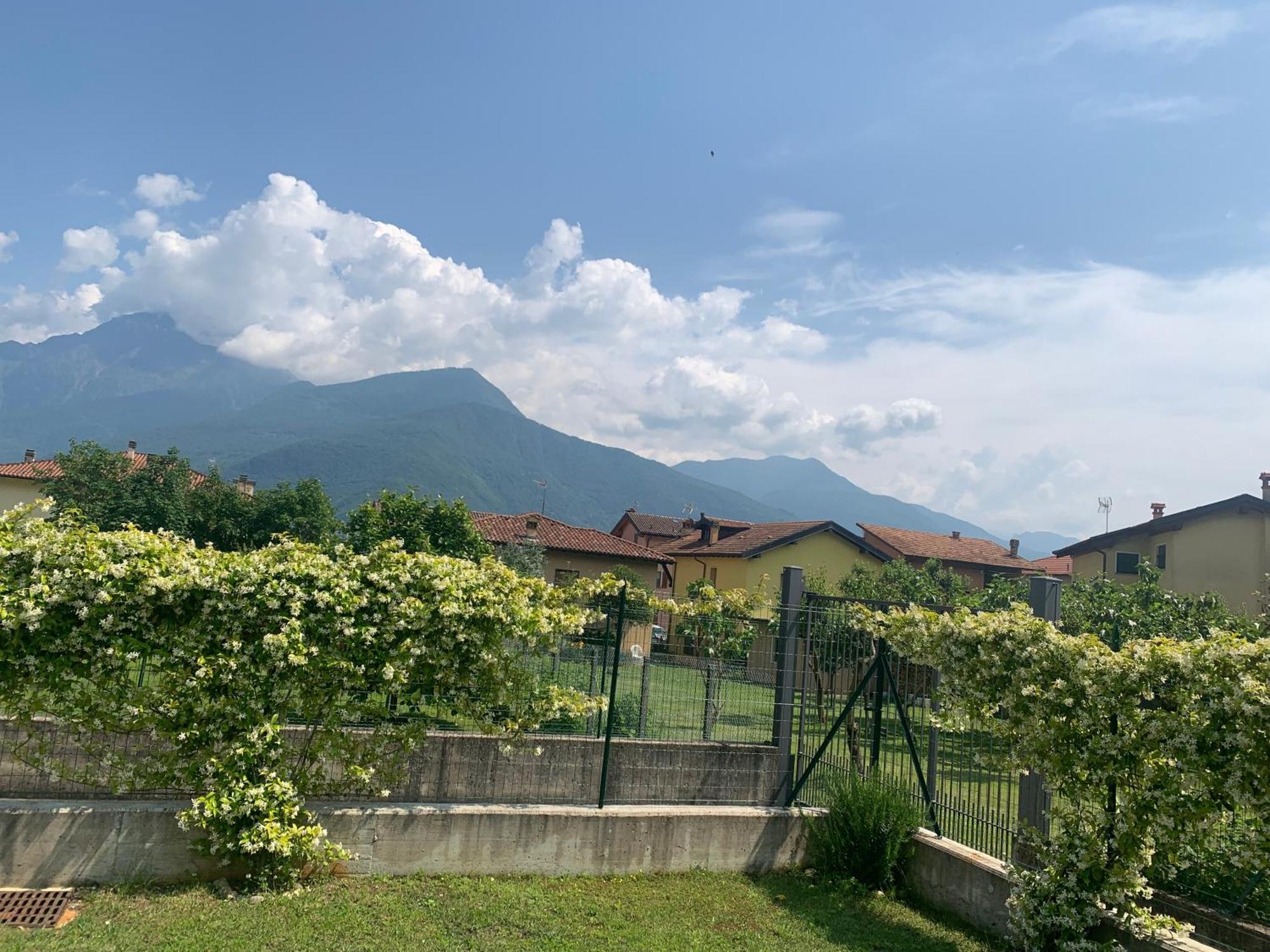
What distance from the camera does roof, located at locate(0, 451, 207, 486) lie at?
43.2 meters

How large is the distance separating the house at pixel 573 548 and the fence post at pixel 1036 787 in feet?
121

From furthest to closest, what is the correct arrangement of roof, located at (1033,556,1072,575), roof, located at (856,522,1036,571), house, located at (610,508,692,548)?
house, located at (610,508,692,548)
roof, located at (856,522,1036,571)
roof, located at (1033,556,1072,575)

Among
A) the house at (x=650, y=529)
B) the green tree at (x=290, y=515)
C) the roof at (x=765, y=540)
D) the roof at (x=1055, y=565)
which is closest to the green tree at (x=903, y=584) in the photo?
the roof at (x=765, y=540)

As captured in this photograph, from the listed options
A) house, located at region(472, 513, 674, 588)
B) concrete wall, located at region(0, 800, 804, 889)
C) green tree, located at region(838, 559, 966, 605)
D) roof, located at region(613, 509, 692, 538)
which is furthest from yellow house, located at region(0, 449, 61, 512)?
concrete wall, located at region(0, 800, 804, 889)

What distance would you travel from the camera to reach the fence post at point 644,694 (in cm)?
923

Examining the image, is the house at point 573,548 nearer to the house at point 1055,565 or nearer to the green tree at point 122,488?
the green tree at point 122,488

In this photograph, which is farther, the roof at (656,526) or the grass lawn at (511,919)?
the roof at (656,526)

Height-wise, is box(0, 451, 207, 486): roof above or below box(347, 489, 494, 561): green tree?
above

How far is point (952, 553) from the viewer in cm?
5197

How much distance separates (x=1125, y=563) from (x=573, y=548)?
26.9 meters

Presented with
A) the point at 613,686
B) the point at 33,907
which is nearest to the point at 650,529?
the point at 613,686

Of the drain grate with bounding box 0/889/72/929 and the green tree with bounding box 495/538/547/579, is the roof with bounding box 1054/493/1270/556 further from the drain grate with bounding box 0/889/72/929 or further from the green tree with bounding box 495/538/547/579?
the drain grate with bounding box 0/889/72/929

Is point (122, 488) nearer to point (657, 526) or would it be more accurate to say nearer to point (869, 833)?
point (657, 526)

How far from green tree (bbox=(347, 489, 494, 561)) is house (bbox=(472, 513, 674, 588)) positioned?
12.2 m
